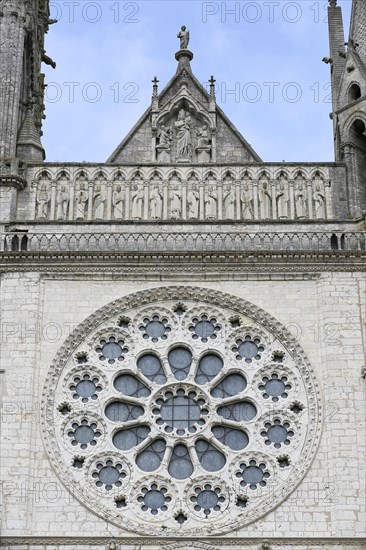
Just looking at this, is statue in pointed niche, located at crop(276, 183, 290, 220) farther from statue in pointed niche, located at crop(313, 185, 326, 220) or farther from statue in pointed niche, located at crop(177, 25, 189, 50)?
statue in pointed niche, located at crop(177, 25, 189, 50)

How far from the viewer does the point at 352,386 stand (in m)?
18.8

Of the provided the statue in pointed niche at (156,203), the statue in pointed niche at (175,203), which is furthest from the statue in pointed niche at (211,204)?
the statue in pointed niche at (156,203)

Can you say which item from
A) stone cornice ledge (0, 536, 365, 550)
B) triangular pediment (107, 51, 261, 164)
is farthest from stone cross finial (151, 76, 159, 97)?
stone cornice ledge (0, 536, 365, 550)

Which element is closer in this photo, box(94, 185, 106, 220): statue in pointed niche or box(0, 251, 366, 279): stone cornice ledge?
box(0, 251, 366, 279): stone cornice ledge

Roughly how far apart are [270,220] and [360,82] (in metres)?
2.82

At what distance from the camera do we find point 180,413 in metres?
19.0

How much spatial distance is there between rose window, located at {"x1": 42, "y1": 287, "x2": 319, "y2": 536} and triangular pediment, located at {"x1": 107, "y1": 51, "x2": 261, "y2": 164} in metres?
2.77

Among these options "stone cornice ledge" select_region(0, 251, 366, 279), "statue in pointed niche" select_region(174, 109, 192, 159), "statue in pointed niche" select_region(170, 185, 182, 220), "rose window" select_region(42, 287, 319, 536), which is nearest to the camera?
"rose window" select_region(42, 287, 319, 536)

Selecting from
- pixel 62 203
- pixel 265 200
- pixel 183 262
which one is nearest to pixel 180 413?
pixel 183 262

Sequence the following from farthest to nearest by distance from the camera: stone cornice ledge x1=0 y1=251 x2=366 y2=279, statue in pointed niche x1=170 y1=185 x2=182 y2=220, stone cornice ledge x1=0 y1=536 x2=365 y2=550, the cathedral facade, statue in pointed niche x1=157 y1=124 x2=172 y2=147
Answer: statue in pointed niche x1=157 y1=124 x2=172 y2=147 < statue in pointed niche x1=170 y1=185 x2=182 y2=220 < stone cornice ledge x1=0 y1=251 x2=366 y2=279 < the cathedral facade < stone cornice ledge x1=0 y1=536 x2=365 y2=550

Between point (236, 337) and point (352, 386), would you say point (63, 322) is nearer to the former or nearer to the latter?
point (236, 337)

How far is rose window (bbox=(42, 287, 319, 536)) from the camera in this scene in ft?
59.9

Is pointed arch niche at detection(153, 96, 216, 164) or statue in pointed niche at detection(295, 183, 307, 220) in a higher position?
pointed arch niche at detection(153, 96, 216, 164)

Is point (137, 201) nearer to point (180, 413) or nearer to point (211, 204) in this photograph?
point (211, 204)
